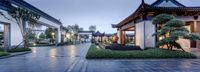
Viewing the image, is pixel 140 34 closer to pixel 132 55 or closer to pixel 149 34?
pixel 149 34

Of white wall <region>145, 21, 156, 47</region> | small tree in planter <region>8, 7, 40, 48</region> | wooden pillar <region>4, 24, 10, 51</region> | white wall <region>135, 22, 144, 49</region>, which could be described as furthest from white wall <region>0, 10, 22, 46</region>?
white wall <region>145, 21, 156, 47</region>

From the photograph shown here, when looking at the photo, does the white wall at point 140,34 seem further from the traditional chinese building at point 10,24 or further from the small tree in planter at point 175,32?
the traditional chinese building at point 10,24

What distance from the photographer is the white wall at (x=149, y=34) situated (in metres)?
24.2

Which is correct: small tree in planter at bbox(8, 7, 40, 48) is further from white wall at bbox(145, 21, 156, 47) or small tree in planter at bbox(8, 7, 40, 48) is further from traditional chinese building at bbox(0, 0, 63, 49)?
white wall at bbox(145, 21, 156, 47)

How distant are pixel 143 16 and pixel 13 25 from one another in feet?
43.2

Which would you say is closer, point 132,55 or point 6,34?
point 132,55

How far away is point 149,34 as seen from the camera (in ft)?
79.8

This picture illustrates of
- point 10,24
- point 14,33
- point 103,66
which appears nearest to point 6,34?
point 10,24

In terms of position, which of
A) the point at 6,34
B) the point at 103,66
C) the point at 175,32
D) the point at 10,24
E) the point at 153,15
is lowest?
the point at 103,66

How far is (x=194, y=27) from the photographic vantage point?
2583 centimetres

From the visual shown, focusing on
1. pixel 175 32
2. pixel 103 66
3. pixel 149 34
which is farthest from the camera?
pixel 149 34

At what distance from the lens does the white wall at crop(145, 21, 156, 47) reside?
24.2 m

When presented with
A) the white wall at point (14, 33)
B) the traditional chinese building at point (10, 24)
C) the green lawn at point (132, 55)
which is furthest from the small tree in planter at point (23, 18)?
the green lawn at point (132, 55)

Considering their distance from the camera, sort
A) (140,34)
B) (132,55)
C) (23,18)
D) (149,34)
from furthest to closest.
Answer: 1. (23,18)
2. (140,34)
3. (149,34)
4. (132,55)
